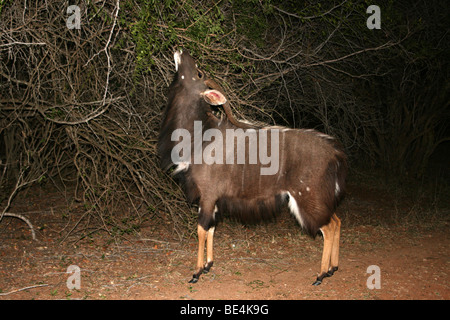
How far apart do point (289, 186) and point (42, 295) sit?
10.2 ft

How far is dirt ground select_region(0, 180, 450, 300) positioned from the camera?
4.99m

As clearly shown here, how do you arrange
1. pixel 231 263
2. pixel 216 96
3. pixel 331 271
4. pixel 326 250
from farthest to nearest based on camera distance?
1. pixel 231 263
2. pixel 331 271
3. pixel 326 250
4. pixel 216 96

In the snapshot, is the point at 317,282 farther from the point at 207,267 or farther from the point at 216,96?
the point at 216,96

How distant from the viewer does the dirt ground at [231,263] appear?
4988mm

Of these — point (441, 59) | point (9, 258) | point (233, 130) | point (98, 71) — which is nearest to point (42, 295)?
point (9, 258)

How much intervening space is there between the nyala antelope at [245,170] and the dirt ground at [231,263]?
350 millimetres

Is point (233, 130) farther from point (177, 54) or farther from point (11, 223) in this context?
point (11, 223)

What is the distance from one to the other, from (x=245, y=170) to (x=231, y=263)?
144 centimetres

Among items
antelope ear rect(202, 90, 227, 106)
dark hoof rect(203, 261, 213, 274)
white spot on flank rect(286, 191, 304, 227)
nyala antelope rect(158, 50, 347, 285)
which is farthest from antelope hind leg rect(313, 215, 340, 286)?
antelope ear rect(202, 90, 227, 106)

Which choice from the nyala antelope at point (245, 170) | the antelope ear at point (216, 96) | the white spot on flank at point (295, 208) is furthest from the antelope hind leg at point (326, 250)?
the antelope ear at point (216, 96)

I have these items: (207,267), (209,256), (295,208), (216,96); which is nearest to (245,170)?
(295,208)

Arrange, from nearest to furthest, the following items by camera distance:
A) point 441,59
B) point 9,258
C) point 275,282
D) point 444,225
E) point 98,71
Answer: point 275,282 → point 9,258 → point 98,71 → point 444,225 → point 441,59

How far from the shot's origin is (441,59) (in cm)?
1134

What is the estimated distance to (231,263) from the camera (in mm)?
6062
